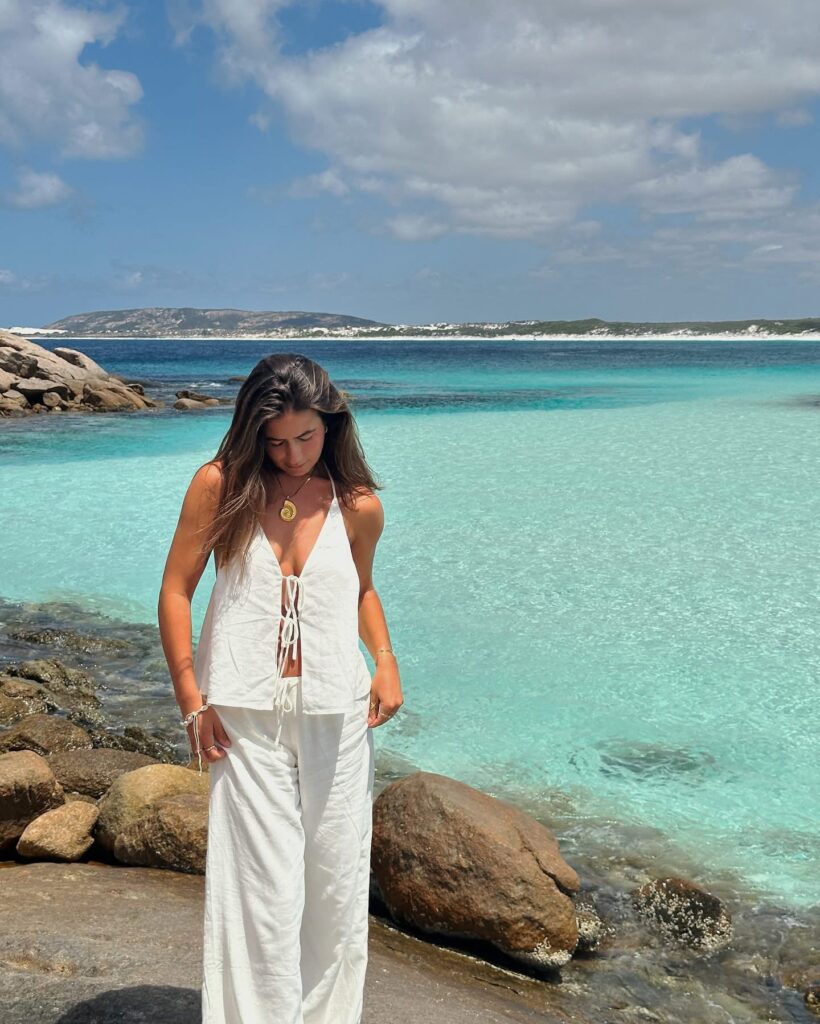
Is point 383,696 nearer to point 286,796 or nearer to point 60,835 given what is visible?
point 286,796

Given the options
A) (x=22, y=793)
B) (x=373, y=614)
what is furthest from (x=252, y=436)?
(x=22, y=793)

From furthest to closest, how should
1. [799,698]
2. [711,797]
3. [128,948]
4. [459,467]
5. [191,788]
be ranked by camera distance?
[459,467], [799,698], [711,797], [191,788], [128,948]

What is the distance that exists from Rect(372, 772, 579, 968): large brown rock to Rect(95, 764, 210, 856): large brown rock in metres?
1.06

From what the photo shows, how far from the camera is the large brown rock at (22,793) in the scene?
4.86 meters

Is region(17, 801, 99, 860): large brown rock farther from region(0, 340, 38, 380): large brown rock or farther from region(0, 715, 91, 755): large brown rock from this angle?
region(0, 340, 38, 380): large brown rock

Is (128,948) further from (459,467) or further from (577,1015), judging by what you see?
(459,467)

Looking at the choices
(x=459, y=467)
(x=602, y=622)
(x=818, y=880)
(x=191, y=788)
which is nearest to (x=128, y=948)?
(x=191, y=788)

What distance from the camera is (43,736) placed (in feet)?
20.5

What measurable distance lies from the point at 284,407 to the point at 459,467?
55.4ft

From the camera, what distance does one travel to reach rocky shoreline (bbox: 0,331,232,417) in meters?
30.6

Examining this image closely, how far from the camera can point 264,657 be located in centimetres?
265

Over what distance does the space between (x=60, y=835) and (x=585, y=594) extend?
662cm

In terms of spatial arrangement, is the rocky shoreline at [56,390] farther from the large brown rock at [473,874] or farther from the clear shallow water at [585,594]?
Answer: the large brown rock at [473,874]

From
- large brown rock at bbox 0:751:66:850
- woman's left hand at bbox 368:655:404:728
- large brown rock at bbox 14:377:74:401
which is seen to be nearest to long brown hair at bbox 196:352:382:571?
woman's left hand at bbox 368:655:404:728
